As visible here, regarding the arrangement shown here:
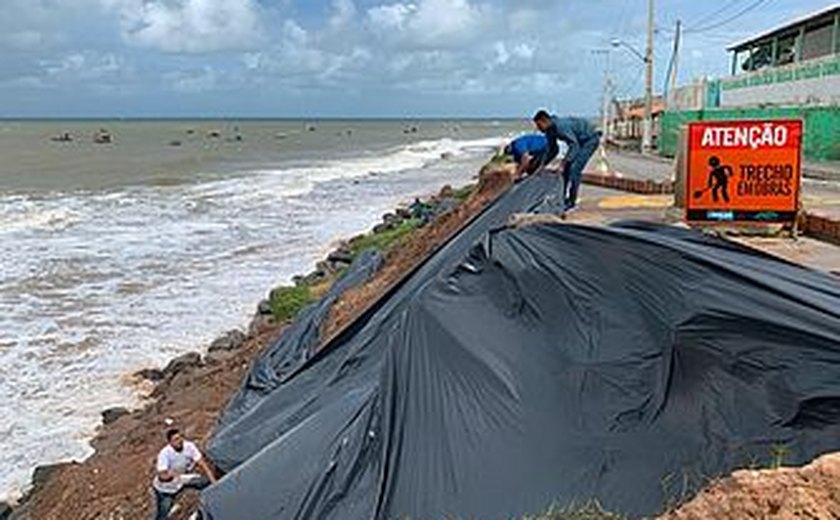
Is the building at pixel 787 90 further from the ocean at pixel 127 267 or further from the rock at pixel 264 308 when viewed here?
the rock at pixel 264 308

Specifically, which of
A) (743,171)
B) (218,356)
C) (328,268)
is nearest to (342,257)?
(328,268)

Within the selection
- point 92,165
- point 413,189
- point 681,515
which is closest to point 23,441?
point 681,515

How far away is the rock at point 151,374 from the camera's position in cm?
1245

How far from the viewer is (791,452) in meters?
4.36

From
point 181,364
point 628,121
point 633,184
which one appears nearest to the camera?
point 181,364

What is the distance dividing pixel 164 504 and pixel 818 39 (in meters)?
46.7

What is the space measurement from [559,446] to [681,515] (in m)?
1.75

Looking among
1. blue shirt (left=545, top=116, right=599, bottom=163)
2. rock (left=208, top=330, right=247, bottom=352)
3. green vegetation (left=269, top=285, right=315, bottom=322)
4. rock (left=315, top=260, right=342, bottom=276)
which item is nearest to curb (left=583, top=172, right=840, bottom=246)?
blue shirt (left=545, top=116, right=599, bottom=163)

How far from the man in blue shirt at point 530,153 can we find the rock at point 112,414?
559 centimetres

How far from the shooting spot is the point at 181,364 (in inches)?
489

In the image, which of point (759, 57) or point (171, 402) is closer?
point (171, 402)

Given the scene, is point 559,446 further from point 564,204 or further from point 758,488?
point 564,204

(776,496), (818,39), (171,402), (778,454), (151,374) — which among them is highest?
(818,39)

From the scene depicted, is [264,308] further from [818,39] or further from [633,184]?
[818,39]
